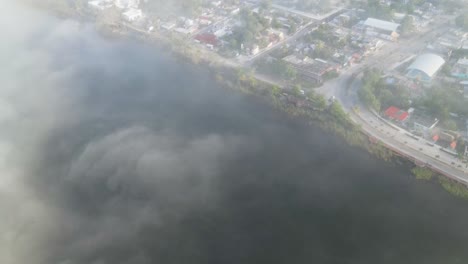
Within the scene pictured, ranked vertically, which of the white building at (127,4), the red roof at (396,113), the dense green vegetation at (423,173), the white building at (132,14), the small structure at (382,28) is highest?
the white building at (127,4)

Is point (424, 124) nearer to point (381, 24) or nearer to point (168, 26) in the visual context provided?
point (381, 24)

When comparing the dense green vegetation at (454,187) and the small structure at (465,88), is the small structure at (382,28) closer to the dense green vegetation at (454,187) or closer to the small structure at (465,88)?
the small structure at (465,88)

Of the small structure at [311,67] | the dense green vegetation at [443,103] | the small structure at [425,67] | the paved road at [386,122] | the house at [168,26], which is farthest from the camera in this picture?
the house at [168,26]

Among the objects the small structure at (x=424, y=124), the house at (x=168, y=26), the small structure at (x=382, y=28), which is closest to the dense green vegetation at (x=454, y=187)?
Answer: the small structure at (x=424, y=124)

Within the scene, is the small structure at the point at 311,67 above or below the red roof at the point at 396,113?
above

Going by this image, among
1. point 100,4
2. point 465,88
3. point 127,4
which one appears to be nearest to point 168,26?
point 127,4

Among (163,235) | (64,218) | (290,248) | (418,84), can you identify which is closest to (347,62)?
(418,84)

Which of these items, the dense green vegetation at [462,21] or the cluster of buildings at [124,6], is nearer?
the dense green vegetation at [462,21]
